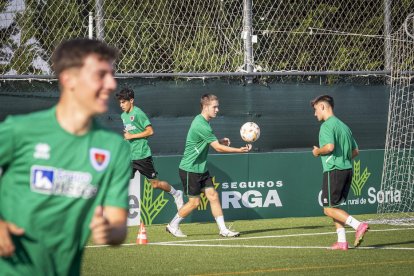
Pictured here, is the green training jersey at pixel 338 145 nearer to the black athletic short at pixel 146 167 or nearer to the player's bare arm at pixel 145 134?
the player's bare arm at pixel 145 134

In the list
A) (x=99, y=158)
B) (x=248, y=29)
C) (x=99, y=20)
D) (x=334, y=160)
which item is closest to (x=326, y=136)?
(x=334, y=160)

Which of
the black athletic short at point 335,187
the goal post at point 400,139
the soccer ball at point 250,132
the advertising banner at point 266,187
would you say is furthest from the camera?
the goal post at point 400,139

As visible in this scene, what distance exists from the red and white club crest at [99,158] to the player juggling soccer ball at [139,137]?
11382mm

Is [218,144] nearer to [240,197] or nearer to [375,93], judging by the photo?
[240,197]

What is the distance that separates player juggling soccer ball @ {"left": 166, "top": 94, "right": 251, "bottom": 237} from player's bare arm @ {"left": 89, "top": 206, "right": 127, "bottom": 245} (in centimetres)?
1055

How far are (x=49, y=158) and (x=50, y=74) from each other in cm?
1233

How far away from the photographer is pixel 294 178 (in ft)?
62.7

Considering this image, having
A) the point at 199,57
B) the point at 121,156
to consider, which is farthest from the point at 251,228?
the point at 121,156

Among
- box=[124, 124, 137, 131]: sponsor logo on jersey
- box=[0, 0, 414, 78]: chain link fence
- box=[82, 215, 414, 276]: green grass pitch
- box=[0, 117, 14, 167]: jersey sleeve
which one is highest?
box=[0, 0, 414, 78]: chain link fence

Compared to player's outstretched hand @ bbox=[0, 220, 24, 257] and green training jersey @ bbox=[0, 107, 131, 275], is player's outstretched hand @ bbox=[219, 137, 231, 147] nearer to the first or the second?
green training jersey @ bbox=[0, 107, 131, 275]

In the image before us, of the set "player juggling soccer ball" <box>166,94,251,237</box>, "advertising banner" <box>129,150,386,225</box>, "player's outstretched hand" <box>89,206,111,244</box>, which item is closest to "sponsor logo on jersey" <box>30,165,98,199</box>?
"player's outstretched hand" <box>89,206,111,244</box>

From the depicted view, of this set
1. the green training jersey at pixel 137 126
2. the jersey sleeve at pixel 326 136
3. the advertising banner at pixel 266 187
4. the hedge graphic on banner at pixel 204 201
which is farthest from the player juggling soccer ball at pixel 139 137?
the jersey sleeve at pixel 326 136

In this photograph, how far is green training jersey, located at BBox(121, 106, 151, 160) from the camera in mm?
16719

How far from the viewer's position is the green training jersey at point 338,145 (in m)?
14.1
